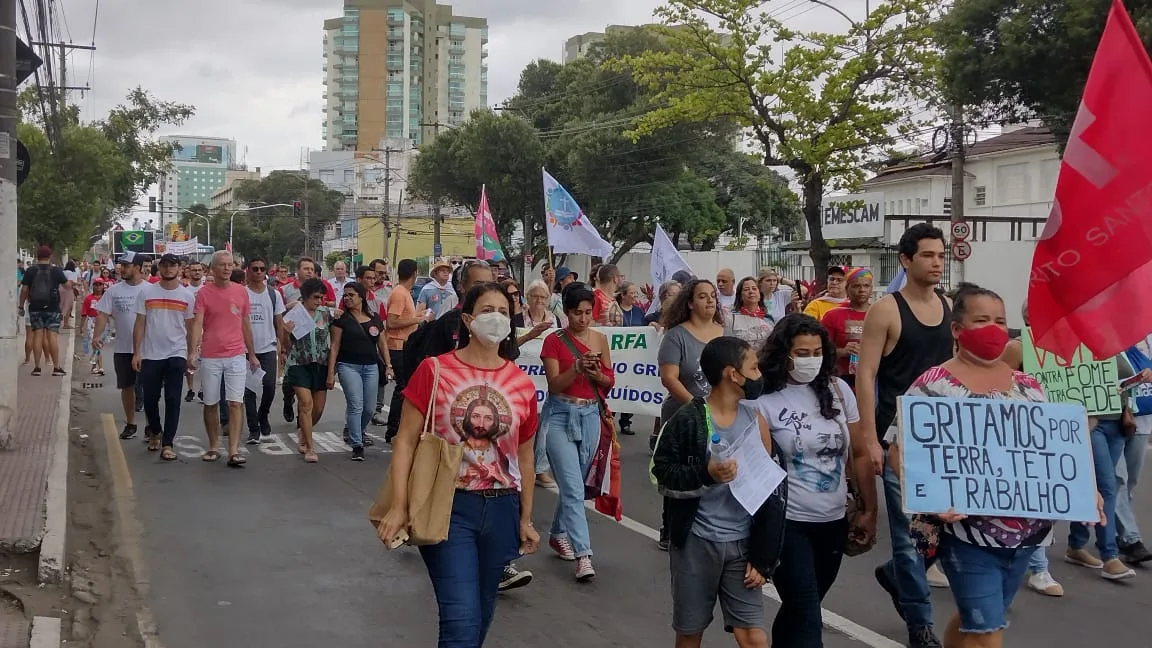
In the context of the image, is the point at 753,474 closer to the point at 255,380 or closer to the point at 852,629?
the point at 852,629

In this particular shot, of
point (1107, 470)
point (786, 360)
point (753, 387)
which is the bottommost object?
point (1107, 470)

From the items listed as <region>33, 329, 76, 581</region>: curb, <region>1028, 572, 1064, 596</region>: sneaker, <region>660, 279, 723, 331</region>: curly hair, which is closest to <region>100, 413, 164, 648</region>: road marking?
<region>33, 329, 76, 581</region>: curb

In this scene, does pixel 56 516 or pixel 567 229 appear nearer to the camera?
pixel 56 516

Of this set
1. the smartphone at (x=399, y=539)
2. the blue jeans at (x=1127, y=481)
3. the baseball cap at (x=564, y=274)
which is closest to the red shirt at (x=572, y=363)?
the smartphone at (x=399, y=539)

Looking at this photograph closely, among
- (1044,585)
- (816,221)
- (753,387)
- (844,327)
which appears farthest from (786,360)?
(816,221)

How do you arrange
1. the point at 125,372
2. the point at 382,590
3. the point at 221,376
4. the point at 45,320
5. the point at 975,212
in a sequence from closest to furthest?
1. the point at 382,590
2. the point at 221,376
3. the point at 125,372
4. the point at 45,320
5. the point at 975,212

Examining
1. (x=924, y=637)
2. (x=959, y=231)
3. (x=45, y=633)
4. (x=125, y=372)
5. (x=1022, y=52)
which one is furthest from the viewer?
(x=959, y=231)

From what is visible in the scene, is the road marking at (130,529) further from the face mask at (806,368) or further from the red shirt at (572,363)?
the face mask at (806,368)

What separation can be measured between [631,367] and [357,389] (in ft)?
8.73

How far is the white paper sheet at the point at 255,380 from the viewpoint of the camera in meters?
12.2

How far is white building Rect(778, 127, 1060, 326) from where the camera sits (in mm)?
30234

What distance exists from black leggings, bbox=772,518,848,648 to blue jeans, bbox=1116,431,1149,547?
3458mm

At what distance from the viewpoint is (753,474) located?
4.27 meters

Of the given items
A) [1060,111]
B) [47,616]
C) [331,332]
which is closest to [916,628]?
[47,616]
